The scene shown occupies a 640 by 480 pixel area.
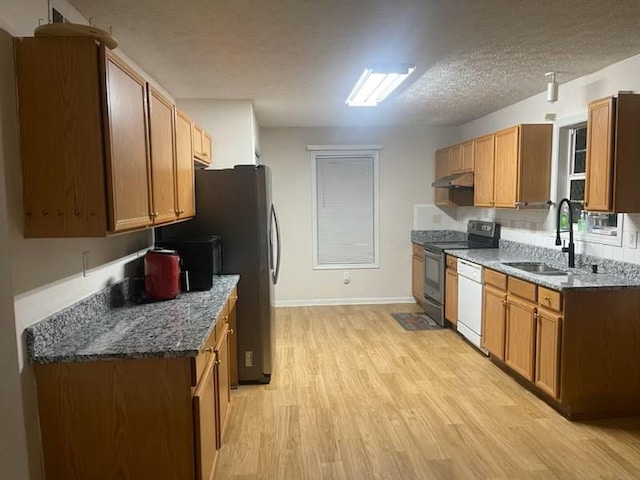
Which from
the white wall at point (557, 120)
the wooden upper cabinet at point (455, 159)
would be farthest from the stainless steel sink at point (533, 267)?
the wooden upper cabinet at point (455, 159)

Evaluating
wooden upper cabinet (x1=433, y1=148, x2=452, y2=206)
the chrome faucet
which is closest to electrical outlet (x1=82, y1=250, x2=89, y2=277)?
the chrome faucet

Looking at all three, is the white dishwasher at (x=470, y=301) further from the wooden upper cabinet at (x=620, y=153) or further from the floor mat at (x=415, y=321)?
the wooden upper cabinet at (x=620, y=153)

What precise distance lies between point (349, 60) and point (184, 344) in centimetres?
214

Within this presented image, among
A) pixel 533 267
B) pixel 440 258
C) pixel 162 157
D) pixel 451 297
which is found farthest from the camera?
pixel 440 258

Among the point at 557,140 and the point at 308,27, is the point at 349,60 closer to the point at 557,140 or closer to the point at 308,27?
the point at 308,27

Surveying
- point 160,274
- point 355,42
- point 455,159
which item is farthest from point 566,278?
point 160,274

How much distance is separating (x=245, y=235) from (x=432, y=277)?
2.67 metres

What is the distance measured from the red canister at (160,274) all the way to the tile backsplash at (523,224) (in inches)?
122

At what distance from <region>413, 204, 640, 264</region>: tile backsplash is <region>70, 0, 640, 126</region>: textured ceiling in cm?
117

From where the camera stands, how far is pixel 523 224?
445 centimetres

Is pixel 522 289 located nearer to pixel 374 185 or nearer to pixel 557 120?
pixel 557 120

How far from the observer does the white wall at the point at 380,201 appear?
586 cm

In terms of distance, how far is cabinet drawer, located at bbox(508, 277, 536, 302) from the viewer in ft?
10.5

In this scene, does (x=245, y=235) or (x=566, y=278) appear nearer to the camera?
(x=566, y=278)
